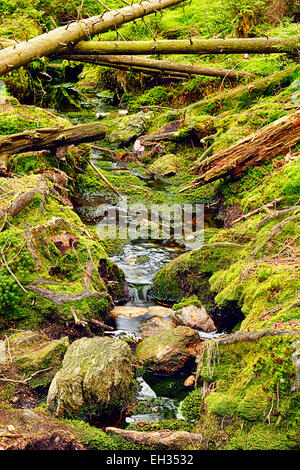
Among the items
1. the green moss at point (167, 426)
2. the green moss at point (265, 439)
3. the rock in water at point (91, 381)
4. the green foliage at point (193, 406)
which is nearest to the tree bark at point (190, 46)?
the rock in water at point (91, 381)

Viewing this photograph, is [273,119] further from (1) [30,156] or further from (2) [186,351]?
(2) [186,351]

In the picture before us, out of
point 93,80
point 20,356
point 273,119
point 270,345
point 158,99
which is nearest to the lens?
point 270,345

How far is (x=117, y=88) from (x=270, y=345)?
1349 cm

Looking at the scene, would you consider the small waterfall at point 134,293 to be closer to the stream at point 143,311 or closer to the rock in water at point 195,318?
the stream at point 143,311

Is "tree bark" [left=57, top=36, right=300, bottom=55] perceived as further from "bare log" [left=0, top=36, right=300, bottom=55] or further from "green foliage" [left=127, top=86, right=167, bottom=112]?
"green foliage" [left=127, top=86, right=167, bottom=112]

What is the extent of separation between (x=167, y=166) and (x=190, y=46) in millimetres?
2358

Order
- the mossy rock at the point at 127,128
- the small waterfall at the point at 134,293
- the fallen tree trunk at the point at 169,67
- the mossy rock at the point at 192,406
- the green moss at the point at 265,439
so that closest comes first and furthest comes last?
the green moss at the point at 265,439
the mossy rock at the point at 192,406
the small waterfall at the point at 134,293
the fallen tree trunk at the point at 169,67
the mossy rock at the point at 127,128

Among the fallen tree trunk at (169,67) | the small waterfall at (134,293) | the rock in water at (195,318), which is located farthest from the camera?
the fallen tree trunk at (169,67)

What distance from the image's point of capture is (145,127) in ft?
41.0

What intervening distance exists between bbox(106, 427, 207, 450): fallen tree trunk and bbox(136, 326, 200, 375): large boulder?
3.62 ft

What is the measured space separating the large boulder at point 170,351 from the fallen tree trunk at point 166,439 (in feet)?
3.62

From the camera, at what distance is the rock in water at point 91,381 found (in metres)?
4.27
